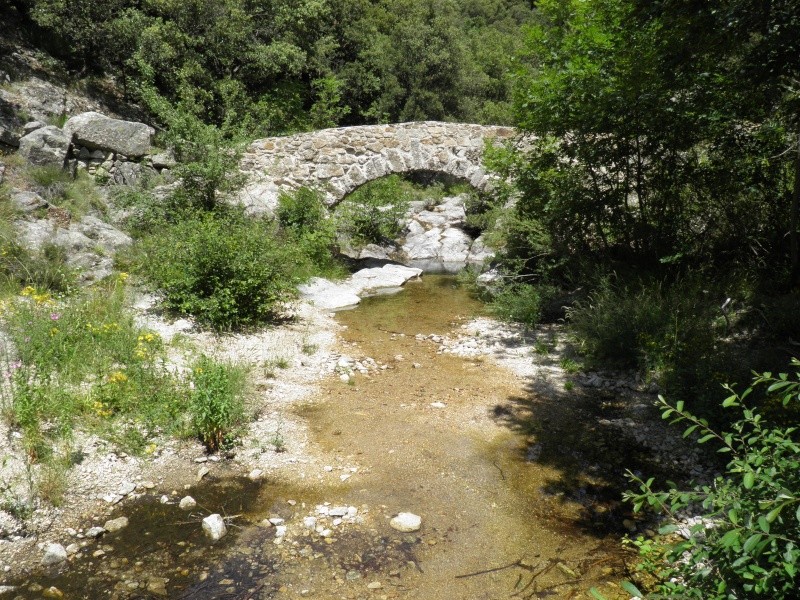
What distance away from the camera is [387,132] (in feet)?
42.9

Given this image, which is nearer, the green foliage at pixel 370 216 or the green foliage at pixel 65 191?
the green foliage at pixel 65 191

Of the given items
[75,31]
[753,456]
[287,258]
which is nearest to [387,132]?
[287,258]

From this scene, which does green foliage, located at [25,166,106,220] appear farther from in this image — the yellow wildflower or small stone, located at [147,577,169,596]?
small stone, located at [147,577,169,596]

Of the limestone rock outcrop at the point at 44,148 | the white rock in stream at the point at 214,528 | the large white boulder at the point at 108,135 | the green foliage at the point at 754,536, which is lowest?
the white rock in stream at the point at 214,528

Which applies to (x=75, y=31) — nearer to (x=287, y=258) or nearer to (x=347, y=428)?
(x=287, y=258)

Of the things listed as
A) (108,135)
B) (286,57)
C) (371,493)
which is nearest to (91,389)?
(371,493)

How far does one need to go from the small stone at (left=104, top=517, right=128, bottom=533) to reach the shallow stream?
0.20 ft

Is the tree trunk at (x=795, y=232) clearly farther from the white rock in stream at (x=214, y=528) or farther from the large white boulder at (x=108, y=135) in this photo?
the large white boulder at (x=108, y=135)

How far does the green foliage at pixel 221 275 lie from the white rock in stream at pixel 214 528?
403 cm

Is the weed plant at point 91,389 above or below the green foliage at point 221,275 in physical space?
below

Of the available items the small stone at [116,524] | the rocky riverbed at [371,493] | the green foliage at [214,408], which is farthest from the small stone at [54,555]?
the green foliage at [214,408]

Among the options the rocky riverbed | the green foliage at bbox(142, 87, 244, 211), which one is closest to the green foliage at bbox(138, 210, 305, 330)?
the rocky riverbed

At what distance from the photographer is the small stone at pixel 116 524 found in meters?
4.05

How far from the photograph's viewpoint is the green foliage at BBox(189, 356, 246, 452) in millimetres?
5078
